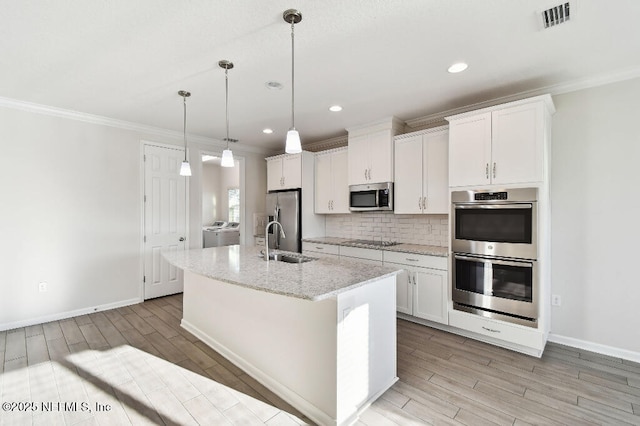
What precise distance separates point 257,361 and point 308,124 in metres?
3.15

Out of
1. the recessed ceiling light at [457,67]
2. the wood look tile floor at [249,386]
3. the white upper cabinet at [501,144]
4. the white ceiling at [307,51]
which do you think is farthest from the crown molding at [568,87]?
the wood look tile floor at [249,386]

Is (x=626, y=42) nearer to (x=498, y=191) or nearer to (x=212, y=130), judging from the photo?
(x=498, y=191)

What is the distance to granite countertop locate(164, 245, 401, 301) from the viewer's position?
5.53 ft

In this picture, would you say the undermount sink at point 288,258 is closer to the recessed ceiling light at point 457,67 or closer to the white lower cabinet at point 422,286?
the white lower cabinet at point 422,286

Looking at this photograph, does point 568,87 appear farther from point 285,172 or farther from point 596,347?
point 285,172

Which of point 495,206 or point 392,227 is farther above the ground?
point 495,206

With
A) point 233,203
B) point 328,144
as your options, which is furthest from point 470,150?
point 233,203

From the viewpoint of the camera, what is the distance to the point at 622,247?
2.66 meters

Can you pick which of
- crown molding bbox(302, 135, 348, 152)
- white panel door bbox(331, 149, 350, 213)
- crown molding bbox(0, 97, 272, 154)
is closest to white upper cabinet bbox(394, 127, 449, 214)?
white panel door bbox(331, 149, 350, 213)

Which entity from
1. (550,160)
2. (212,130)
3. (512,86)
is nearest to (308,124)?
(212,130)

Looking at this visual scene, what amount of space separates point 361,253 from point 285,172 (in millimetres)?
2072

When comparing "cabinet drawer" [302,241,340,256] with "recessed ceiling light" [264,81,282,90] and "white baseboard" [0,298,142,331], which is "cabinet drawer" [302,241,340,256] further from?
"white baseboard" [0,298,142,331]

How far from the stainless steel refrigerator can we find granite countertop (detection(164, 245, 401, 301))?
78.9 inches

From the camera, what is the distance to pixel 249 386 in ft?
7.45
